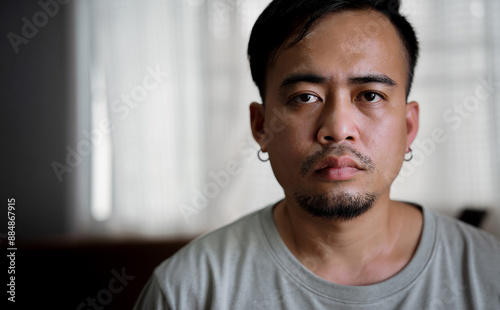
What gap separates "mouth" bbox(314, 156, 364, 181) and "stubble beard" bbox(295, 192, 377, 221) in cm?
4

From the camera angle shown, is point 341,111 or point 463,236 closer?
point 341,111

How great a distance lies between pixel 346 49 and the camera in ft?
3.36

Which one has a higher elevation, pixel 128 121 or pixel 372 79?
pixel 128 121

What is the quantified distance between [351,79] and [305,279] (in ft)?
1.71

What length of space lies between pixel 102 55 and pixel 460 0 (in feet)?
8.41

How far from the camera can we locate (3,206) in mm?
3197

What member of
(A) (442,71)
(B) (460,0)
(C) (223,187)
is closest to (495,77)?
(A) (442,71)

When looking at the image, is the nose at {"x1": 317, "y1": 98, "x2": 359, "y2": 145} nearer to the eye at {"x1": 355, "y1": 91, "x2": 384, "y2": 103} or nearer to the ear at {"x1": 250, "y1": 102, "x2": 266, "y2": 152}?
the eye at {"x1": 355, "y1": 91, "x2": 384, "y2": 103}

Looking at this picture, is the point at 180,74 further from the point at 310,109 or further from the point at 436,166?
the point at 310,109

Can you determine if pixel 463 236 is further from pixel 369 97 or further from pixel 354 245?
pixel 369 97

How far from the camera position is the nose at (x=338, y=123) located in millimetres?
982
